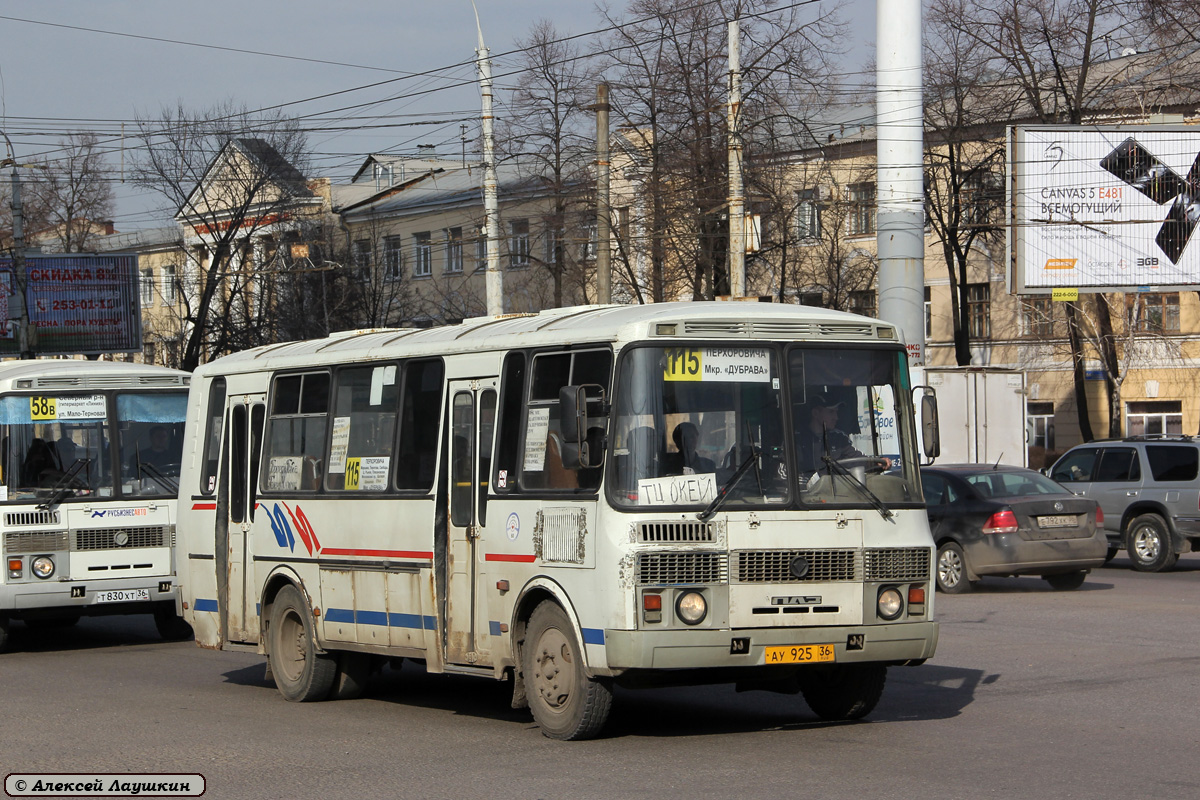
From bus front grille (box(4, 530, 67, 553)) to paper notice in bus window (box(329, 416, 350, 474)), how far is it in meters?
5.12

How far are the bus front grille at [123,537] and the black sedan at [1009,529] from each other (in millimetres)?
8568

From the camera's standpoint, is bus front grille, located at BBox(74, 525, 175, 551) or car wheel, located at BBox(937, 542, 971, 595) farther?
car wheel, located at BBox(937, 542, 971, 595)

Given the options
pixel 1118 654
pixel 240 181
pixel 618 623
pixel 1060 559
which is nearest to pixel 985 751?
pixel 618 623

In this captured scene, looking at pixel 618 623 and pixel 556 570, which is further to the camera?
pixel 556 570

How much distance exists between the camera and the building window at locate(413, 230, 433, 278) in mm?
64375

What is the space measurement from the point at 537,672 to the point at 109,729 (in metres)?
2.89

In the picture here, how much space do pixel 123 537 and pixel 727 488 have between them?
341 inches

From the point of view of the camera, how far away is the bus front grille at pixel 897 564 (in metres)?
8.90

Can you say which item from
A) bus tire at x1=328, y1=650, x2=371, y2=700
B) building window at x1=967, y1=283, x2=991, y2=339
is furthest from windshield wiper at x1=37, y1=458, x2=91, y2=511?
building window at x1=967, y1=283, x2=991, y2=339

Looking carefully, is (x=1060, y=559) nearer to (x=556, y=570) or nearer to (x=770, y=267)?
(x=556, y=570)

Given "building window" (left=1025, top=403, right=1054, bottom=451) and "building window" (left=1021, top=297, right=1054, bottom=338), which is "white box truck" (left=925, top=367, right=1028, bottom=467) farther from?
"building window" (left=1025, top=403, right=1054, bottom=451)

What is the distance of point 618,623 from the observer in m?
8.45

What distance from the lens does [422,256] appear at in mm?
65375

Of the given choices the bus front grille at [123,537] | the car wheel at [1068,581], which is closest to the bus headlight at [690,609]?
the bus front grille at [123,537]
